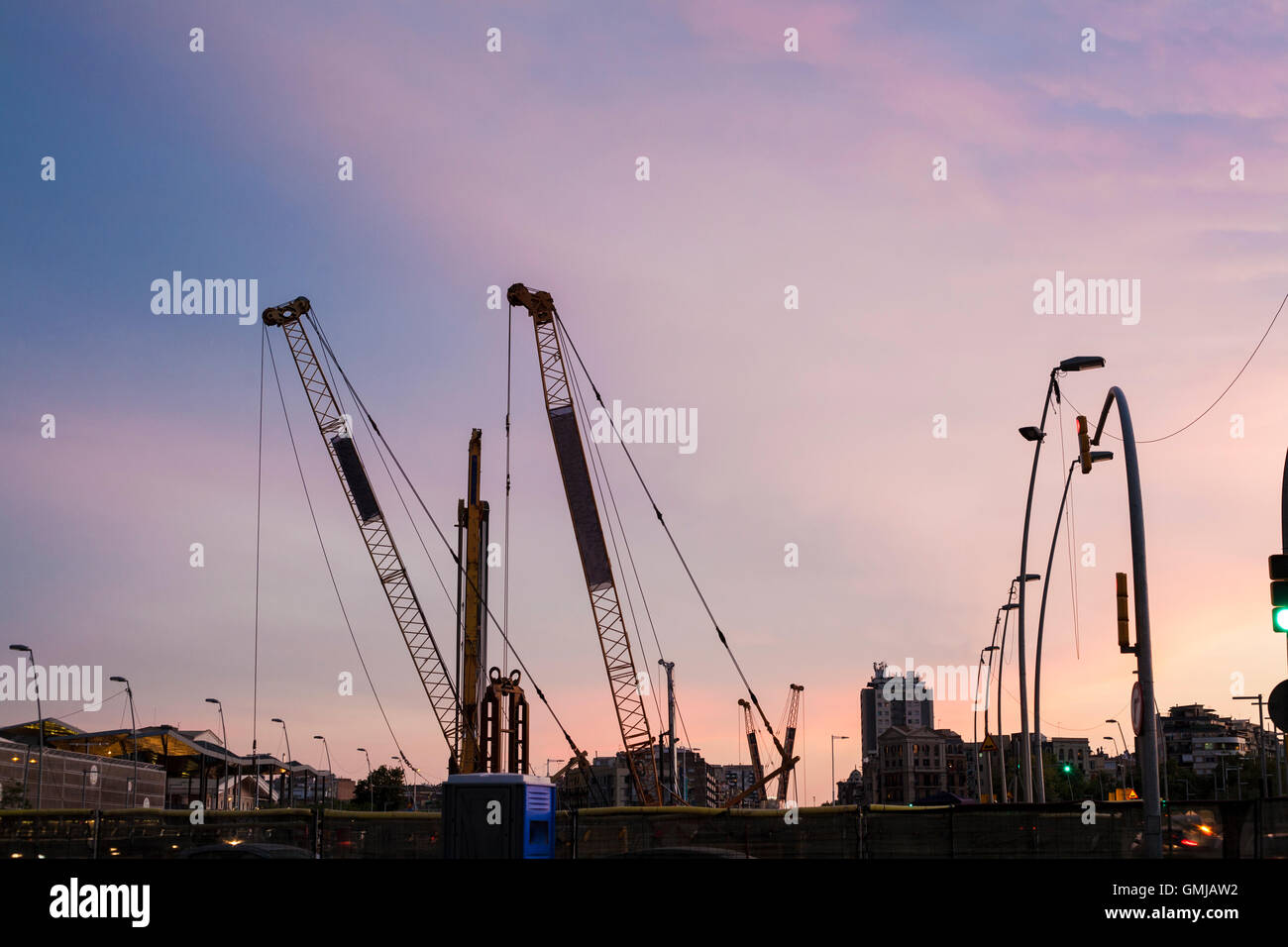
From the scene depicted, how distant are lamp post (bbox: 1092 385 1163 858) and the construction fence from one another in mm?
5280

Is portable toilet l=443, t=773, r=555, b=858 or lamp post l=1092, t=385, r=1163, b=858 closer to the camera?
lamp post l=1092, t=385, r=1163, b=858

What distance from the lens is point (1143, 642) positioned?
2572cm

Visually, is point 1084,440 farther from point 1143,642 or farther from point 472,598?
point 472,598

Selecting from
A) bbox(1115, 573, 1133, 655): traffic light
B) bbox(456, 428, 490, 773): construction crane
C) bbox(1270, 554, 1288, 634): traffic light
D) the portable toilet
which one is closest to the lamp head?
bbox(1115, 573, 1133, 655): traffic light

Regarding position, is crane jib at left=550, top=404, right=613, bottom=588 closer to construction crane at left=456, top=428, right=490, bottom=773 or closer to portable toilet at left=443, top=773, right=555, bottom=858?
construction crane at left=456, top=428, right=490, bottom=773

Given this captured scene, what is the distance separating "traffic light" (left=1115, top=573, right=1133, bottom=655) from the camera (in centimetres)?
2344

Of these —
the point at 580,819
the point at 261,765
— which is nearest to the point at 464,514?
the point at 580,819

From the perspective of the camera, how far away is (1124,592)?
2358 cm
